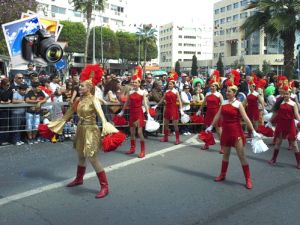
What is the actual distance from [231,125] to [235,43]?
10719 cm

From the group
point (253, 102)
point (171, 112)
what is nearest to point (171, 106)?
point (171, 112)

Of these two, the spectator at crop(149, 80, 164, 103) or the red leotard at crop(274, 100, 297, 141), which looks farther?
the spectator at crop(149, 80, 164, 103)

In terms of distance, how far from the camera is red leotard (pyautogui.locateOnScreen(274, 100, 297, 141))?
863cm

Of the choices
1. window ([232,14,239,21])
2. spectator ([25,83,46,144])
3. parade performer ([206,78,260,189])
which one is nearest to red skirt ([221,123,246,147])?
parade performer ([206,78,260,189])

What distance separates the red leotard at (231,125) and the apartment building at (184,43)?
485 feet

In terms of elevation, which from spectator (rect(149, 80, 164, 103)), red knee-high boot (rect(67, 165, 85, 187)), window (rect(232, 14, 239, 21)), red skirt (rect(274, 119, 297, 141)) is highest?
window (rect(232, 14, 239, 21))

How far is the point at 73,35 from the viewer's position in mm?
68188

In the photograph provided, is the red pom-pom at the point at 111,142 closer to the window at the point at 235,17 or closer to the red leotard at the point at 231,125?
the red leotard at the point at 231,125

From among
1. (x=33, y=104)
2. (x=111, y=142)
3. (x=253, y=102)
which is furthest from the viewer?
(x=253, y=102)

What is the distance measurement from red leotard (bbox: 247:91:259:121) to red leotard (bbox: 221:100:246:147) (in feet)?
15.6

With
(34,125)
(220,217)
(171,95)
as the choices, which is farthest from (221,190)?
(34,125)

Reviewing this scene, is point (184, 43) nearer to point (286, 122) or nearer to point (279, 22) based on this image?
point (279, 22)

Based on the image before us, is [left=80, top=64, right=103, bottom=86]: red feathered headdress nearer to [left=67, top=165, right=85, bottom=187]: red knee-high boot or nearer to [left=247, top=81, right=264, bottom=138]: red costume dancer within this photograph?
[left=67, top=165, right=85, bottom=187]: red knee-high boot

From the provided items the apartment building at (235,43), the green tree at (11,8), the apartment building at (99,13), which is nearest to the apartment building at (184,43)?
the apartment building at (235,43)
